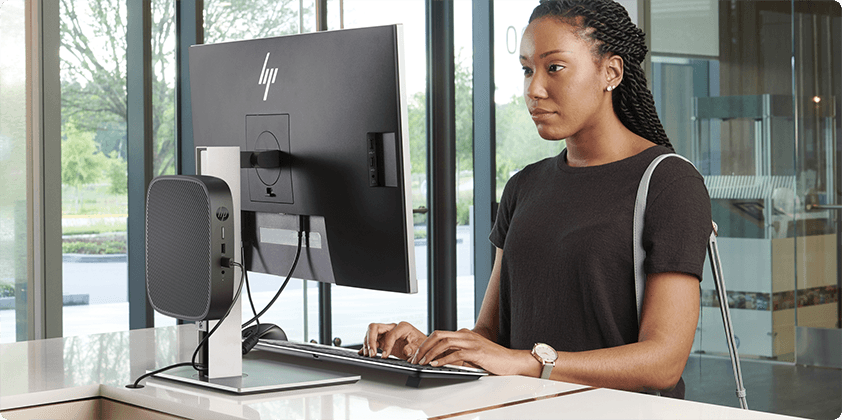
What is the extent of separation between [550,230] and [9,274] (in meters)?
2.61

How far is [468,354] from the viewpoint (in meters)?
1.34

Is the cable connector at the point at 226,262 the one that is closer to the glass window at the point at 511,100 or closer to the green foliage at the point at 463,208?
the green foliage at the point at 463,208

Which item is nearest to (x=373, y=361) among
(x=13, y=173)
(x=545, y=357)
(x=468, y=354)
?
(x=468, y=354)

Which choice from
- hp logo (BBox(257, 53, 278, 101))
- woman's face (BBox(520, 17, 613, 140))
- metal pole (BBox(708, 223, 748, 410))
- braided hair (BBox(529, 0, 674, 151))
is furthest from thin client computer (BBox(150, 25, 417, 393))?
metal pole (BBox(708, 223, 748, 410))

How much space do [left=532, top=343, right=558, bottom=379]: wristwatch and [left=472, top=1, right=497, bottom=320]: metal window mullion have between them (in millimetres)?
3653

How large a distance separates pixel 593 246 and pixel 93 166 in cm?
272

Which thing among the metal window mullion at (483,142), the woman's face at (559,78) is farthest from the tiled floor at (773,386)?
the woman's face at (559,78)

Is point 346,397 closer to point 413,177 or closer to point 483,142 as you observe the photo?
point 413,177

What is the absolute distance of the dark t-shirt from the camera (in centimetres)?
146

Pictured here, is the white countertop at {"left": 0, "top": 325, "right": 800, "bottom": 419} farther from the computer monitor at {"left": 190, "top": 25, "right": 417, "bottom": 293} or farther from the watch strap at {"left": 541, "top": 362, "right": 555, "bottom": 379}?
the computer monitor at {"left": 190, "top": 25, "right": 417, "bottom": 293}

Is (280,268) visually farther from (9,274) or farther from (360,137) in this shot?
(9,274)

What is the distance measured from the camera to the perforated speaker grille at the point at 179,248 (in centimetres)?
128

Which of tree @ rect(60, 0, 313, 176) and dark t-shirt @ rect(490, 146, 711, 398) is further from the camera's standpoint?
tree @ rect(60, 0, 313, 176)

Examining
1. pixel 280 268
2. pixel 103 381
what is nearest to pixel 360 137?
pixel 280 268
